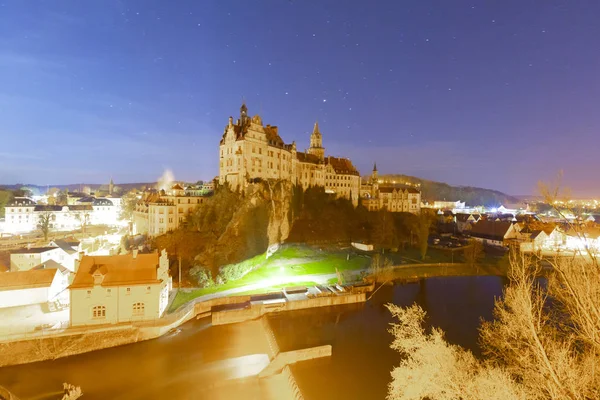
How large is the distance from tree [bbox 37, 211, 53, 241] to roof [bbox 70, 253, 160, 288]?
30.1 m

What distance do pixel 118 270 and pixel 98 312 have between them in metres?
2.85

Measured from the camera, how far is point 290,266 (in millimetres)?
35125

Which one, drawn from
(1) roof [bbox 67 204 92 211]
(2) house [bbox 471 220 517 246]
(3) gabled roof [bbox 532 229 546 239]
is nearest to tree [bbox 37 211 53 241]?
(1) roof [bbox 67 204 92 211]

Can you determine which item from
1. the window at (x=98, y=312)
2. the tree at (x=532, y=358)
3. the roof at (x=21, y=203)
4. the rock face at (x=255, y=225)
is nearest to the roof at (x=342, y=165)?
the rock face at (x=255, y=225)

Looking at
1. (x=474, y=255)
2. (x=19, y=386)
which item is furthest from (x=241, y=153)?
(x=474, y=255)

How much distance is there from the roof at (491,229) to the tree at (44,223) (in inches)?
2737

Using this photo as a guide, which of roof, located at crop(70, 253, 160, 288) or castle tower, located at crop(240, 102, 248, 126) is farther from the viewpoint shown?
castle tower, located at crop(240, 102, 248, 126)

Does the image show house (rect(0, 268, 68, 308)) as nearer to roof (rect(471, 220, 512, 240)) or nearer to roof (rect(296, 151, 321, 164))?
roof (rect(296, 151, 321, 164))

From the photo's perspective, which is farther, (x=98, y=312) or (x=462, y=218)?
(x=462, y=218)

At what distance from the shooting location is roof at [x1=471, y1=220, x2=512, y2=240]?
51.9 meters

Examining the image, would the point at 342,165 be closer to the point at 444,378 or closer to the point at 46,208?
the point at 444,378

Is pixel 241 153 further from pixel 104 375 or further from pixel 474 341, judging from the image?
pixel 474 341

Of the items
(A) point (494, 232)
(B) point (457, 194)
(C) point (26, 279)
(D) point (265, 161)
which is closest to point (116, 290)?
(C) point (26, 279)

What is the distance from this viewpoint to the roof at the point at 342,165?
57994 mm
